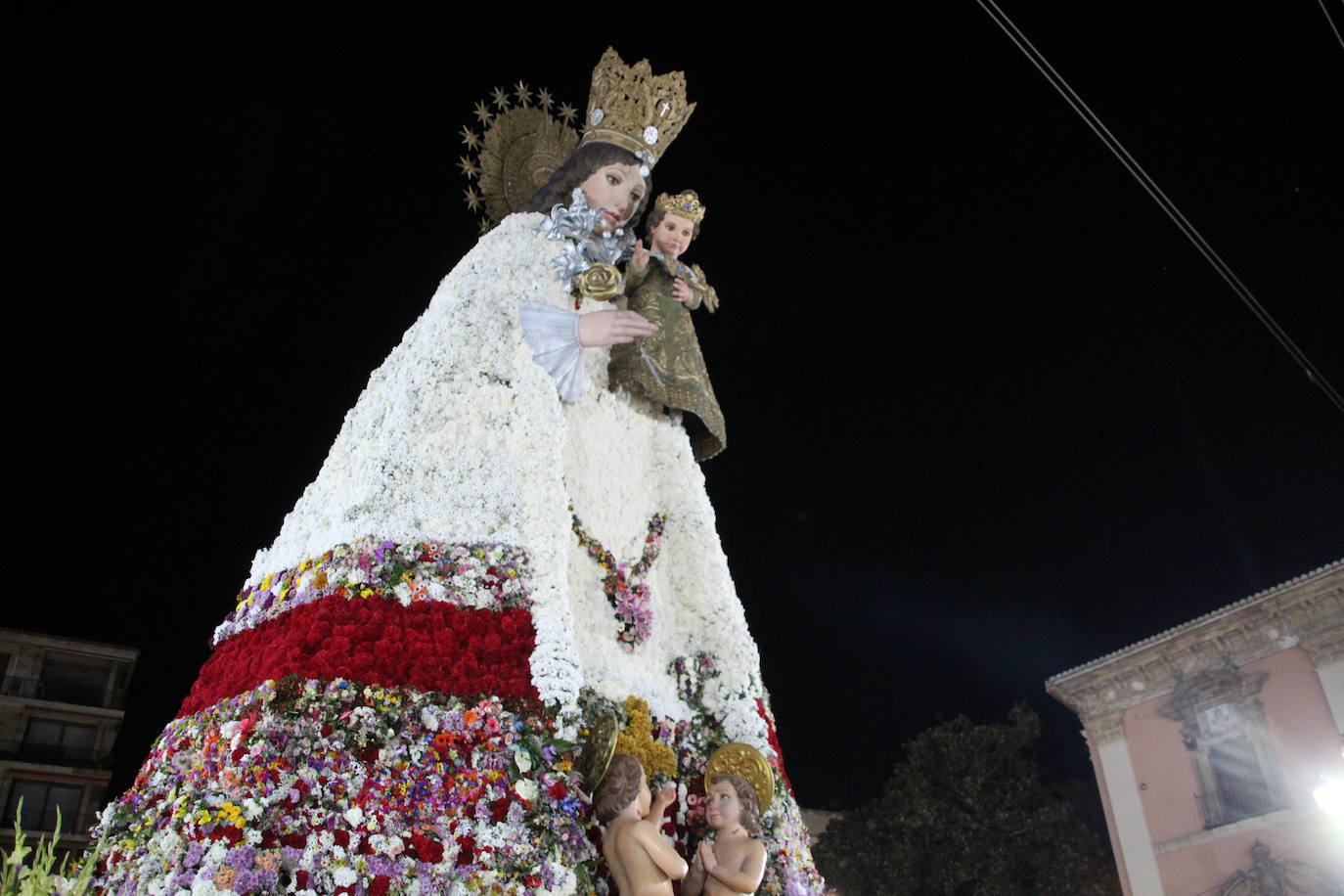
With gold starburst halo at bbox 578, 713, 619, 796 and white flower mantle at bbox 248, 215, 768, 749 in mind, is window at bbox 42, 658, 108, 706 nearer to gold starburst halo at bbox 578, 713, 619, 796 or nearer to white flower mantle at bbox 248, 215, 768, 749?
white flower mantle at bbox 248, 215, 768, 749

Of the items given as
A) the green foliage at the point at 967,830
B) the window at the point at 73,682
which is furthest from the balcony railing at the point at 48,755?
the green foliage at the point at 967,830

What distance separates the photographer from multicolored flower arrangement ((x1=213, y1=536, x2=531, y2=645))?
4.81 metres

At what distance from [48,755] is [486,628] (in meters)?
21.4

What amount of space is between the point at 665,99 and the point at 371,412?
2993 mm

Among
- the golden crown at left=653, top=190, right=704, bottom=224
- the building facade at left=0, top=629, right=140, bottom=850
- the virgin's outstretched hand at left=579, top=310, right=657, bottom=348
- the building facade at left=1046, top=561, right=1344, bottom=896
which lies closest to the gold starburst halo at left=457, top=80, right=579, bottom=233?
the golden crown at left=653, top=190, right=704, bottom=224

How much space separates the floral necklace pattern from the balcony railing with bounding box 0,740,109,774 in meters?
20.6

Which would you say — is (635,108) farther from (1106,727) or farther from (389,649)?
(1106,727)

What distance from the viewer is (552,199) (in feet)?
22.4

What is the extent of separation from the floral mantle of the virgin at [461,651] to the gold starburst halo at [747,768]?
0.19 metres

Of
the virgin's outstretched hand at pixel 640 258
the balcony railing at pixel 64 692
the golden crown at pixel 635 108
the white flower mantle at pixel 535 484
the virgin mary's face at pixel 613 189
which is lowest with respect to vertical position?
the white flower mantle at pixel 535 484

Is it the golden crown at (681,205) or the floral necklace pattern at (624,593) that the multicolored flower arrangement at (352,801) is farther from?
the golden crown at (681,205)

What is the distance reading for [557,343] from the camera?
5.86 metres

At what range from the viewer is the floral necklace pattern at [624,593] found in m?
5.67

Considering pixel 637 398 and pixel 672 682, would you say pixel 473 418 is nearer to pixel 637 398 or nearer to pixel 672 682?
pixel 637 398
